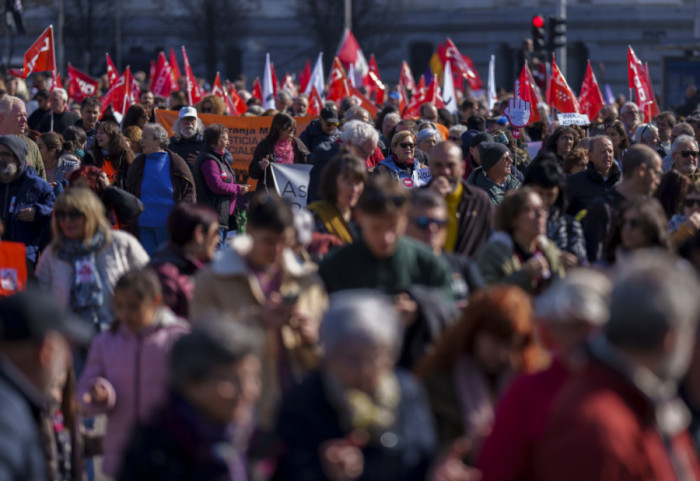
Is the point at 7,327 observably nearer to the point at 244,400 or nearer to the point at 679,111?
the point at 244,400

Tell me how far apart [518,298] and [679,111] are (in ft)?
61.6

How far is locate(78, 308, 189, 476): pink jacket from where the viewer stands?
515cm

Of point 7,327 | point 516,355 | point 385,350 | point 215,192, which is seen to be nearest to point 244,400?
point 385,350

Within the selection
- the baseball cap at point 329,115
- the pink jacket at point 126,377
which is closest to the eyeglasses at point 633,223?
the pink jacket at point 126,377

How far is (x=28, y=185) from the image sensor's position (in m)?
8.51

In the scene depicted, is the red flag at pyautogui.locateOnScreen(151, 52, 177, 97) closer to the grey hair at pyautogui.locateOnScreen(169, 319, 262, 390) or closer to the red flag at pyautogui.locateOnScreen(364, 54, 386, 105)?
the red flag at pyautogui.locateOnScreen(364, 54, 386, 105)

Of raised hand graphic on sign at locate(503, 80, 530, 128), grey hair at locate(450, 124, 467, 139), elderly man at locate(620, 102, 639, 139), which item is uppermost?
grey hair at locate(450, 124, 467, 139)

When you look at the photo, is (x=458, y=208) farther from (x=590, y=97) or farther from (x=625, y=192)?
(x=590, y=97)

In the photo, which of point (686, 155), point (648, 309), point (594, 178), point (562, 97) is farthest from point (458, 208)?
point (562, 97)

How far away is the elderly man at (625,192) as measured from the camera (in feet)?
25.6

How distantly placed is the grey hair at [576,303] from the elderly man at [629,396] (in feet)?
2.38

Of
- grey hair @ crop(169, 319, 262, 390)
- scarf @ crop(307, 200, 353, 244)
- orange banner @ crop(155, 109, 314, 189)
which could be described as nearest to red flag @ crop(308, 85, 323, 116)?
orange banner @ crop(155, 109, 314, 189)

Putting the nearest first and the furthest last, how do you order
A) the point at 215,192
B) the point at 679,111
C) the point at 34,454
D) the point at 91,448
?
the point at 34,454 < the point at 91,448 < the point at 215,192 < the point at 679,111

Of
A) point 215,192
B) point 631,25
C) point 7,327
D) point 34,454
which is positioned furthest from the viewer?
point 631,25
